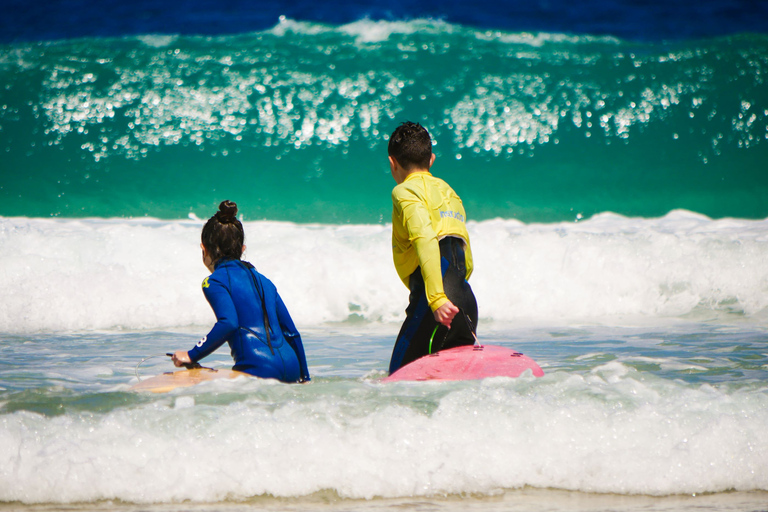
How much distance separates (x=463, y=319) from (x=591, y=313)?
3752 mm

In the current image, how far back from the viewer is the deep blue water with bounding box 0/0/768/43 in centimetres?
1153

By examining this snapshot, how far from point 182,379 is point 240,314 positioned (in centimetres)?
37

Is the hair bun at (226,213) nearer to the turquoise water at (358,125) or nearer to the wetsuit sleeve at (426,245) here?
the wetsuit sleeve at (426,245)

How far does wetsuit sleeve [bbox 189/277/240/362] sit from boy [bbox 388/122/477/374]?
2.49ft

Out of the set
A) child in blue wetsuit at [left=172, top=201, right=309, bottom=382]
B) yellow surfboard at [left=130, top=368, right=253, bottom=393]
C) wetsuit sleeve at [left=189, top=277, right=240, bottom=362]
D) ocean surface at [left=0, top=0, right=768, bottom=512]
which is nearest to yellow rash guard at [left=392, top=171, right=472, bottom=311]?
ocean surface at [left=0, top=0, right=768, bottom=512]

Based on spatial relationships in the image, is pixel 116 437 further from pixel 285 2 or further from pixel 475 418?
pixel 285 2

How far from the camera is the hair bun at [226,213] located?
296 centimetres

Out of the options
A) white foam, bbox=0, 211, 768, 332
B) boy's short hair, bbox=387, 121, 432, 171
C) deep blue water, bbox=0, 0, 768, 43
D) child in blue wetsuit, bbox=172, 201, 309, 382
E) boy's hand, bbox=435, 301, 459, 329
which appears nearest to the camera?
boy's hand, bbox=435, 301, 459, 329

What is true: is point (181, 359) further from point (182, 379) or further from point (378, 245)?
point (378, 245)

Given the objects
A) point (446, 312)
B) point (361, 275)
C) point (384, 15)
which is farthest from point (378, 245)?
point (384, 15)

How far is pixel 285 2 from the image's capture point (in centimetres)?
1194

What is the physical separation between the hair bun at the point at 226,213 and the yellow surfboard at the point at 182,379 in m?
0.66

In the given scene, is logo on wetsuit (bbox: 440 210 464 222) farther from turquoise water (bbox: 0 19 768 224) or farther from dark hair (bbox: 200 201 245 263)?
turquoise water (bbox: 0 19 768 224)

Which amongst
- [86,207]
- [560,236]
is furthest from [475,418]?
[86,207]
